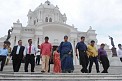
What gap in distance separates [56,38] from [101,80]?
1285 inches

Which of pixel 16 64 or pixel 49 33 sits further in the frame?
pixel 49 33

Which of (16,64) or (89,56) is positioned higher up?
(89,56)

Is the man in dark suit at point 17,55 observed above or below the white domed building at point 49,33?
below

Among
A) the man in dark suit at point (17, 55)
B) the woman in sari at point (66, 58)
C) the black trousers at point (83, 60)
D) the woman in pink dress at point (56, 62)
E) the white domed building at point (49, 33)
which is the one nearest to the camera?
the woman in sari at point (66, 58)

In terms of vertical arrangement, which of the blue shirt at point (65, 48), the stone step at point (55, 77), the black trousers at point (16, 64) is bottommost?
the stone step at point (55, 77)

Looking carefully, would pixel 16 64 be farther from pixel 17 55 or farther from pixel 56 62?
pixel 56 62

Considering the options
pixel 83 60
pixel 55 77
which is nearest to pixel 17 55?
pixel 55 77

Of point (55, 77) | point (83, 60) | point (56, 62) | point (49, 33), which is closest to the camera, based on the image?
point (55, 77)

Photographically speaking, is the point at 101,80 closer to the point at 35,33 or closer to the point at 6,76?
the point at 6,76

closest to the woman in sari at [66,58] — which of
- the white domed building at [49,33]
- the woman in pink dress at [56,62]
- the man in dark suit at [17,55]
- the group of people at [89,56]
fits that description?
the woman in pink dress at [56,62]

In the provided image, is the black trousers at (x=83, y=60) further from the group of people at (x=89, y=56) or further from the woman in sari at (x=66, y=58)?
the woman in sari at (x=66, y=58)

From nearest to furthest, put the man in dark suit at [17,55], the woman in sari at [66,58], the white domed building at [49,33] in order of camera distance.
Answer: the woman in sari at [66,58], the man in dark suit at [17,55], the white domed building at [49,33]

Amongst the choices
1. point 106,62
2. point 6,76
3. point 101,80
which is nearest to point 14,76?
point 6,76

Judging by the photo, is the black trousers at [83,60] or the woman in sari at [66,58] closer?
the woman in sari at [66,58]
